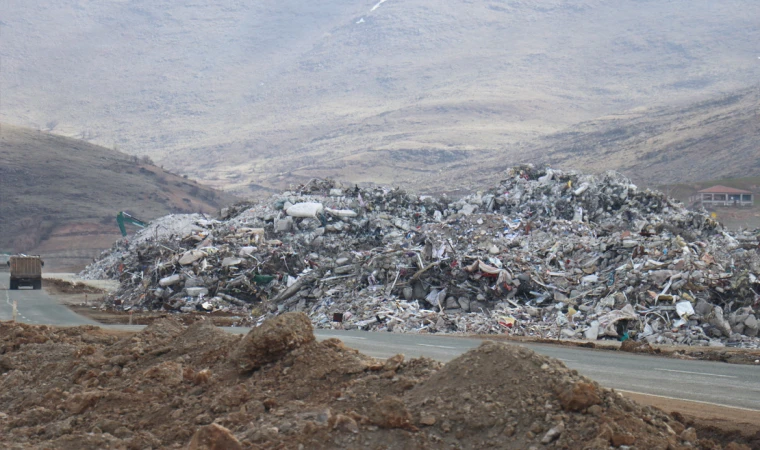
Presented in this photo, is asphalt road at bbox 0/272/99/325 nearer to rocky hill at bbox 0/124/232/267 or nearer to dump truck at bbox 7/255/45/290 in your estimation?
dump truck at bbox 7/255/45/290

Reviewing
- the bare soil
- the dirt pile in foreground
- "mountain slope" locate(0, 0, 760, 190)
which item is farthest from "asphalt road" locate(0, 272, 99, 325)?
"mountain slope" locate(0, 0, 760, 190)

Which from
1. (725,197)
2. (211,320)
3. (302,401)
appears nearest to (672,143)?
(725,197)

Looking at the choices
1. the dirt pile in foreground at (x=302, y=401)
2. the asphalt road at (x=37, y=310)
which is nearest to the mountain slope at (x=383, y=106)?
the asphalt road at (x=37, y=310)

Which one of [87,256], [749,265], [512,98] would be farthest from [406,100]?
[749,265]

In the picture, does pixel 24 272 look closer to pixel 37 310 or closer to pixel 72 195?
pixel 37 310

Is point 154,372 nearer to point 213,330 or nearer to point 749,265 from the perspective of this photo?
point 213,330

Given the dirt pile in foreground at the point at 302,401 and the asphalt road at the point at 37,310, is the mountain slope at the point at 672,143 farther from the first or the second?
the dirt pile in foreground at the point at 302,401

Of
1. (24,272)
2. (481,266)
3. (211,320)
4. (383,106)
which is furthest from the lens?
(383,106)
